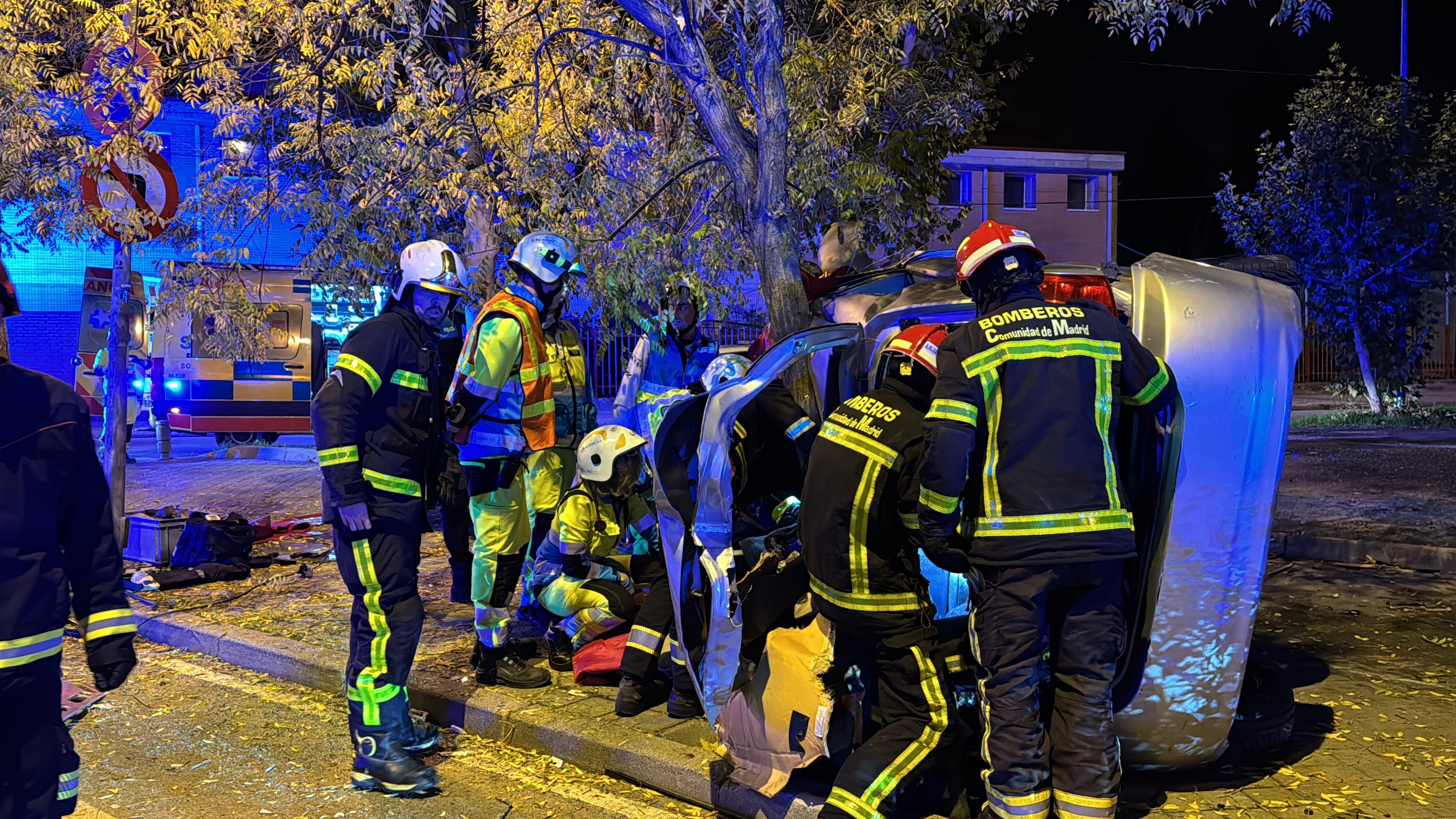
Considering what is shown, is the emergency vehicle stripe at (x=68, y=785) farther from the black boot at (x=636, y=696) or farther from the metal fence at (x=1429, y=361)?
the metal fence at (x=1429, y=361)

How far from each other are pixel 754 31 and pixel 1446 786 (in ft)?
28.2

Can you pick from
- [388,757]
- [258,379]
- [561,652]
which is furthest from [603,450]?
[258,379]

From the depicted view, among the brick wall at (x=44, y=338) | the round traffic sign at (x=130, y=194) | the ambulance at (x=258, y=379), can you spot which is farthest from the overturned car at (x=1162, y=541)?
the brick wall at (x=44, y=338)

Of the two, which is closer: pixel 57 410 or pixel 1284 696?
pixel 57 410

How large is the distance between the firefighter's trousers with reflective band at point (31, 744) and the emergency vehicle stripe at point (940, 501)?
2.58m

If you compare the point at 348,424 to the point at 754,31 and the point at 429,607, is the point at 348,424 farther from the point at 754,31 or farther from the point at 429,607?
the point at 754,31

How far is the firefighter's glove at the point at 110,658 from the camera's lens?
2953 millimetres

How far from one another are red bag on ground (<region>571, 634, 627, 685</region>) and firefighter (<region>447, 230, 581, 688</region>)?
20 centimetres

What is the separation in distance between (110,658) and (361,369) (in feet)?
6.20

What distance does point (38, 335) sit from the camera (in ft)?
73.6

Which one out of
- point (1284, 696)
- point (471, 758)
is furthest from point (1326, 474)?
point (471, 758)

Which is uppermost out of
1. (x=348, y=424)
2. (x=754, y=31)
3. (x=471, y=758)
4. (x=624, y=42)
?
(x=754, y=31)

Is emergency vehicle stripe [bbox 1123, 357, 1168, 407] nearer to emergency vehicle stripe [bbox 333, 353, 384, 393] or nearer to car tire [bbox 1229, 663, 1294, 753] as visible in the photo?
car tire [bbox 1229, 663, 1294, 753]

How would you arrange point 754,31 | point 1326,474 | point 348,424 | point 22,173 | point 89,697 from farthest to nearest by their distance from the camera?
point 1326,474 < point 754,31 < point 22,173 < point 89,697 < point 348,424
